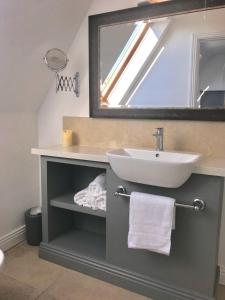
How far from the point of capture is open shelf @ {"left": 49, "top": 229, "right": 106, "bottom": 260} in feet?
6.27

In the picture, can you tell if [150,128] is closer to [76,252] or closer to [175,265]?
[175,265]

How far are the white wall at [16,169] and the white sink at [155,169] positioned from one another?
3.31 ft

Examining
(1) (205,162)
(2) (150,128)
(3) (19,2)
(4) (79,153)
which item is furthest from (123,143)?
(3) (19,2)

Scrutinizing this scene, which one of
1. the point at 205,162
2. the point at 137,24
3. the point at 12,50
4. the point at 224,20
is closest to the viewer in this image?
the point at 205,162

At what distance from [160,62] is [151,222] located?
107 centimetres

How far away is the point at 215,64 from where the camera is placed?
65.3 inches

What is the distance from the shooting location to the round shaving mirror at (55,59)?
1916 mm

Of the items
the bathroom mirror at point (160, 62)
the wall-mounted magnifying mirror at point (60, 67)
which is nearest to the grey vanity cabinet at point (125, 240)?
the bathroom mirror at point (160, 62)

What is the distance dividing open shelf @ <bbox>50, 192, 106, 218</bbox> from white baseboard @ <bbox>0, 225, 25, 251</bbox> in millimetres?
500

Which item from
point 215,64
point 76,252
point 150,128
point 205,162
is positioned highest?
point 215,64

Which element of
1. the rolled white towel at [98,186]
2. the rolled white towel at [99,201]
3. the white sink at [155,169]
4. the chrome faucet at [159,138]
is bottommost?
the rolled white towel at [99,201]

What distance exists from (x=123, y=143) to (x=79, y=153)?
40 cm

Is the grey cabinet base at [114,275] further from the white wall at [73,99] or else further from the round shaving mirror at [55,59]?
the round shaving mirror at [55,59]

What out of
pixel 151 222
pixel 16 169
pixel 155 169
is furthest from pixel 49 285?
pixel 155 169
